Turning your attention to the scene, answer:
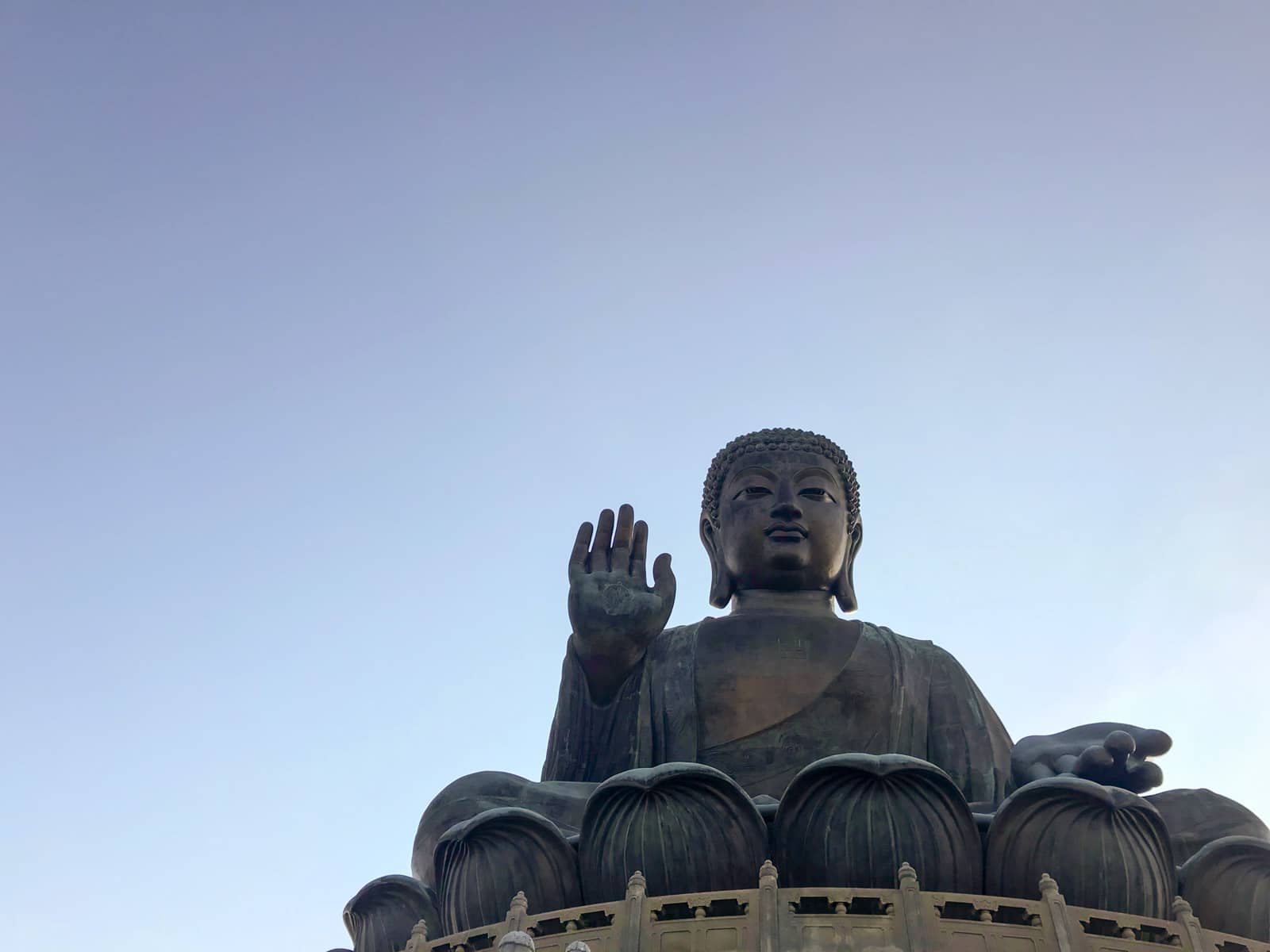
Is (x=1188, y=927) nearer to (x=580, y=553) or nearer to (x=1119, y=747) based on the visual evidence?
(x=1119, y=747)

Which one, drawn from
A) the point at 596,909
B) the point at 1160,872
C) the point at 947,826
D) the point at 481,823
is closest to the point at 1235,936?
the point at 1160,872

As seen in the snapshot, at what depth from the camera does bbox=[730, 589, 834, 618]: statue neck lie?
13.9m

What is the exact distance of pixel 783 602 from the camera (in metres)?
14.0

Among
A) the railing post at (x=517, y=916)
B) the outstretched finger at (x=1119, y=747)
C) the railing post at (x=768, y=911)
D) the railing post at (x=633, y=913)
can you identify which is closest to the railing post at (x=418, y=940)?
the railing post at (x=517, y=916)

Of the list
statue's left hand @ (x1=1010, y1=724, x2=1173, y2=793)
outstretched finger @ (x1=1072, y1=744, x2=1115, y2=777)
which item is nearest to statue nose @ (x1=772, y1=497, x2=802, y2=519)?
statue's left hand @ (x1=1010, y1=724, x2=1173, y2=793)

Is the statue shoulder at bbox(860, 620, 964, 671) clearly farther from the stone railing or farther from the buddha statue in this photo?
the stone railing

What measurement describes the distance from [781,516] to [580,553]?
2089 mm

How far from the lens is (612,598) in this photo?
1236 cm

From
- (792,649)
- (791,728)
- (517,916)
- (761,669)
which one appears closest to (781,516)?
(792,649)

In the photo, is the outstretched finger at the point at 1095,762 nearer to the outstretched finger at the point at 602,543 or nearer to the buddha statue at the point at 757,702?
the buddha statue at the point at 757,702

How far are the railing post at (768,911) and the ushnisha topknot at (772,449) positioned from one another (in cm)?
589

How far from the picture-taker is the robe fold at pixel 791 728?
1241 centimetres

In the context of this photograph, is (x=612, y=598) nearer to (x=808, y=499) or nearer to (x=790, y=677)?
(x=790, y=677)

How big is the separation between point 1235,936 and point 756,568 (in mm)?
5608
